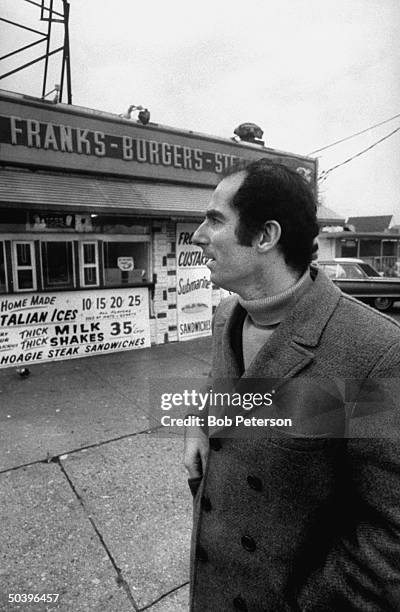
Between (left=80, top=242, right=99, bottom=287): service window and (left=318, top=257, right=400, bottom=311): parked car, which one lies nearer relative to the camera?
(left=80, top=242, right=99, bottom=287): service window

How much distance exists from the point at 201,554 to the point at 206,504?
195 mm

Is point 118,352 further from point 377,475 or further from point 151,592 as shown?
point 377,475

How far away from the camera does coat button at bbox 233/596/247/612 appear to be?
134 cm

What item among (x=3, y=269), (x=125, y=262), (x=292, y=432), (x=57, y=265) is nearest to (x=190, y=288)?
(x=125, y=262)

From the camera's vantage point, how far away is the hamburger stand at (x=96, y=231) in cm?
659

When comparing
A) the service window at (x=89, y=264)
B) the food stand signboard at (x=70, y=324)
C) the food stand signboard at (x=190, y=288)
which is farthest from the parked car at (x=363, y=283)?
the service window at (x=89, y=264)

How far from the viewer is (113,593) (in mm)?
2385

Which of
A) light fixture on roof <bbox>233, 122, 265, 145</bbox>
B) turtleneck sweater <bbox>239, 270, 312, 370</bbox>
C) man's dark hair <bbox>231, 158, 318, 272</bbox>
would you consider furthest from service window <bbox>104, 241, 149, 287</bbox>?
man's dark hair <bbox>231, 158, 318, 272</bbox>

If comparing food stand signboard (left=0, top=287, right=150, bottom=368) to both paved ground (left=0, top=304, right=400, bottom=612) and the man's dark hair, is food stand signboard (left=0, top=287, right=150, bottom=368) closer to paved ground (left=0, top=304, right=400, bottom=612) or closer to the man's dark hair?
paved ground (left=0, top=304, right=400, bottom=612)

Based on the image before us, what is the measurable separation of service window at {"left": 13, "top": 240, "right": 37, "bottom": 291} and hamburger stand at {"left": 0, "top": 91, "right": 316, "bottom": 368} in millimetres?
17

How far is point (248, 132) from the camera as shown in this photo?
10016 mm

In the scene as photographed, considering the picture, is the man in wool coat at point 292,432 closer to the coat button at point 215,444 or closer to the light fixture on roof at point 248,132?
the coat button at point 215,444

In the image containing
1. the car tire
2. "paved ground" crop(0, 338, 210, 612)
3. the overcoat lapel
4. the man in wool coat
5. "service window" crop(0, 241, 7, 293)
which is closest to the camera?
the man in wool coat

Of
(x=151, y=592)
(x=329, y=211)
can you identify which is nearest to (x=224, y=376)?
(x=151, y=592)
